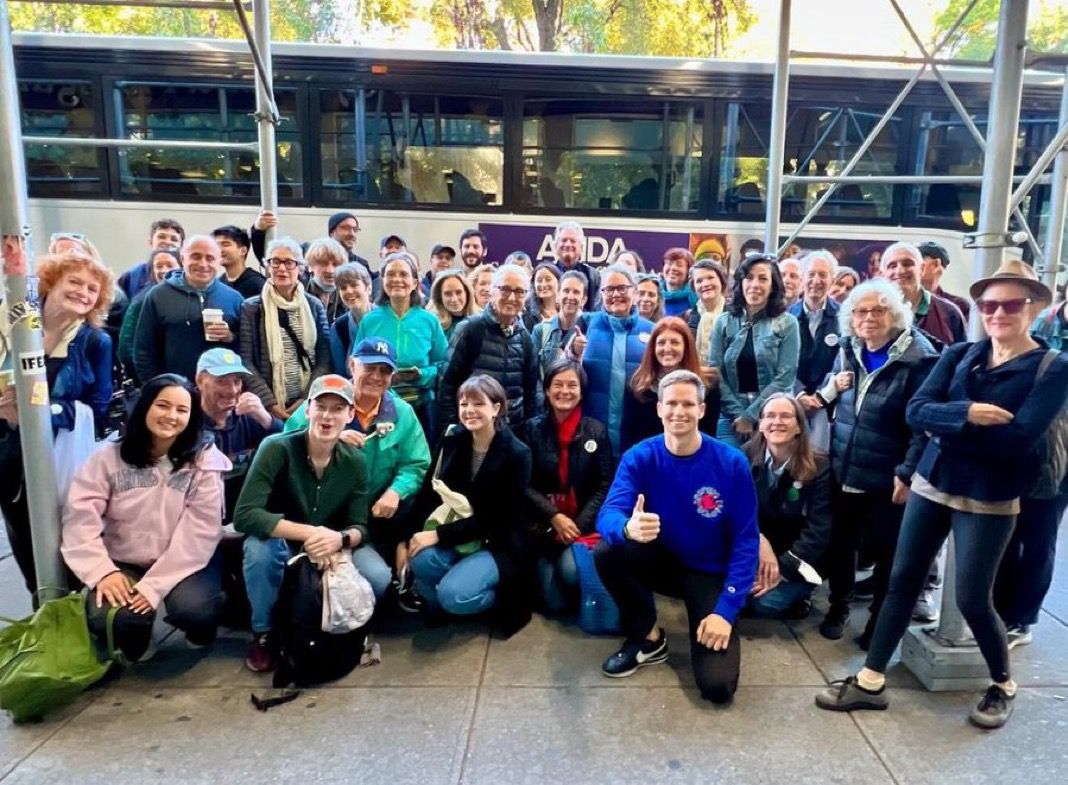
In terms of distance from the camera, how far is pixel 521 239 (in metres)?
7.95

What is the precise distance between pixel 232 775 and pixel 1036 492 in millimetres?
3321

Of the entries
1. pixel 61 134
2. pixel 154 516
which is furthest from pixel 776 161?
pixel 61 134

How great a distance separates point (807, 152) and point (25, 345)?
288 inches

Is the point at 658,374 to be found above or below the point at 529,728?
above

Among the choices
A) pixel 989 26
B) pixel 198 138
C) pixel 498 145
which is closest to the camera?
pixel 198 138

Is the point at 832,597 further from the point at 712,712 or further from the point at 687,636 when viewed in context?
the point at 712,712

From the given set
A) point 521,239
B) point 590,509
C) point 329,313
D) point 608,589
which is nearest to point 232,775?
point 608,589

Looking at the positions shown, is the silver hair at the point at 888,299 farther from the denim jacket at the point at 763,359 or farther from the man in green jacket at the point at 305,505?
the man in green jacket at the point at 305,505

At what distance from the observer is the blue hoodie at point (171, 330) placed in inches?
166

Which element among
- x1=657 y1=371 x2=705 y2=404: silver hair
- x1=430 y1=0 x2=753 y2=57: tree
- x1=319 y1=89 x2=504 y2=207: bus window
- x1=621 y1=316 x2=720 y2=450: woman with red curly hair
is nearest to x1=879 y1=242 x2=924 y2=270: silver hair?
x1=621 y1=316 x2=720 y2=450: woman with red curly hair

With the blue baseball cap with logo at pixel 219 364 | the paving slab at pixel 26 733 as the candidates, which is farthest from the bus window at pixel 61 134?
the paving slab at pixel 26 733

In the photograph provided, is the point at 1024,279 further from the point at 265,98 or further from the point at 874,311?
the point at 265,98

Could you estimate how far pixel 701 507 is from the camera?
3.28m

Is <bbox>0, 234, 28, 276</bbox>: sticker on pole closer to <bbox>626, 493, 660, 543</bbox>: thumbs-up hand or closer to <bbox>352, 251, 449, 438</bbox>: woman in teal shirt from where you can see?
<bbox>352, 251, 449, 438</bbox>: woman in teal shirt
